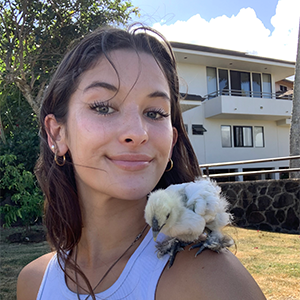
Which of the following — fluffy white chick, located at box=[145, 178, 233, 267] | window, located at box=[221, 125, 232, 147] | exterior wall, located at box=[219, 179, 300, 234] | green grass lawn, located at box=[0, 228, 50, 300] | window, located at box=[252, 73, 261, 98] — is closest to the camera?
fluffy white chick, located at box=[145, 178, 233, 267]

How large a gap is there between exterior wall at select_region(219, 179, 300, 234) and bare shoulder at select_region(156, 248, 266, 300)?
23.6 ft

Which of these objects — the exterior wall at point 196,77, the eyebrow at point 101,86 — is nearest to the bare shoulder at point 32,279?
the eyebrow at point 101,86

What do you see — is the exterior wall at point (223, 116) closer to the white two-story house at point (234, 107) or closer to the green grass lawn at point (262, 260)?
the white two-story house at point (234, 107)

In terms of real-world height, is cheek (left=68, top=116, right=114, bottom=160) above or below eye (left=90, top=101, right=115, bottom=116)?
below

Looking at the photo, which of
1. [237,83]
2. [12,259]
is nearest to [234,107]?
[237,83]

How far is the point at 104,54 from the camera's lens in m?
1.56

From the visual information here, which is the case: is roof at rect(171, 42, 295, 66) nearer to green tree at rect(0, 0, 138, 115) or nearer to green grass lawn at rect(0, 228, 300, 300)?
green tree at rect(0, 0, 138, 115)

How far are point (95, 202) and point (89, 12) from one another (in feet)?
22.8

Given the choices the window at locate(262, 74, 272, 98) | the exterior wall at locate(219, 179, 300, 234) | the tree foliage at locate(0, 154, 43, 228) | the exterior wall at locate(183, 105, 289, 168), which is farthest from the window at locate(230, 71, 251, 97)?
the tree foliage at locate(0, 154, 43, 228)

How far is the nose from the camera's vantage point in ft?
4.53

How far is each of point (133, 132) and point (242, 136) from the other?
56.2ft

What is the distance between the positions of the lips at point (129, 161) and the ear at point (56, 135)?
1.25 feet

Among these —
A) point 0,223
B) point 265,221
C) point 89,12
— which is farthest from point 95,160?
point 0,223

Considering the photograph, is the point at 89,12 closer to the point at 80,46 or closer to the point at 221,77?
the point at 80,46
